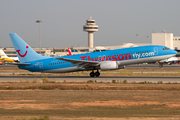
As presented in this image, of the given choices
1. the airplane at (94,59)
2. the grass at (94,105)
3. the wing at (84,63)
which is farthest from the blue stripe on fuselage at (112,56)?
the grass at (94,105)

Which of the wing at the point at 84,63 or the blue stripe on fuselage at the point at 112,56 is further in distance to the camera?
the blue stripe on fuselage at the point at 112,56

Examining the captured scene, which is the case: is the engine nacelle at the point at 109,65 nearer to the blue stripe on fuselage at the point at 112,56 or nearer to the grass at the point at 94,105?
the blue stripe on fuselage at the point at 112,56

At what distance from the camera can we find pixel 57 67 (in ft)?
142

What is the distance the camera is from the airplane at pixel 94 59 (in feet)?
135

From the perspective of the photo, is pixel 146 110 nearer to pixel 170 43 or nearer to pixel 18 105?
pixel 18 105

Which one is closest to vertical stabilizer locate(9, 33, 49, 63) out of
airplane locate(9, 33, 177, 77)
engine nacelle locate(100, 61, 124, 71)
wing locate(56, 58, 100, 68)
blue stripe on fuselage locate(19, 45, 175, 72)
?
airplane locate(9, 33, 177, 77)

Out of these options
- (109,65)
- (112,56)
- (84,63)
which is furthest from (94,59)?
(109,65)

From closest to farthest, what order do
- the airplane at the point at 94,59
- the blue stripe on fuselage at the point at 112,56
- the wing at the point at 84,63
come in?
the wing at the point at 84,63 → the airplane at the point at 94,59 → the blue stripe on fuselage at the point at 112,56

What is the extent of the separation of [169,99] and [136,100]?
8.97 ft

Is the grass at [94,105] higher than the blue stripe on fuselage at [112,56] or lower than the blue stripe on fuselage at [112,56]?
lower

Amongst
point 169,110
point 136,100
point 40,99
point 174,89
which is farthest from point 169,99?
point 40,99

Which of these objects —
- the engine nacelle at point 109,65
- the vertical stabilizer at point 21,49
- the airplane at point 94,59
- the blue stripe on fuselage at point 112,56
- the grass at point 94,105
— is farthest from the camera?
the vertical stabilizer at point 21,49

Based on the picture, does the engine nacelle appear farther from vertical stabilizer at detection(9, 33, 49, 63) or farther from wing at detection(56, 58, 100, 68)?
vertical stabilizer at detection(9, 33, 49, 63)

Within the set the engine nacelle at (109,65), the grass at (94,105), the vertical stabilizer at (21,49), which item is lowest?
the grass at (94,105)
